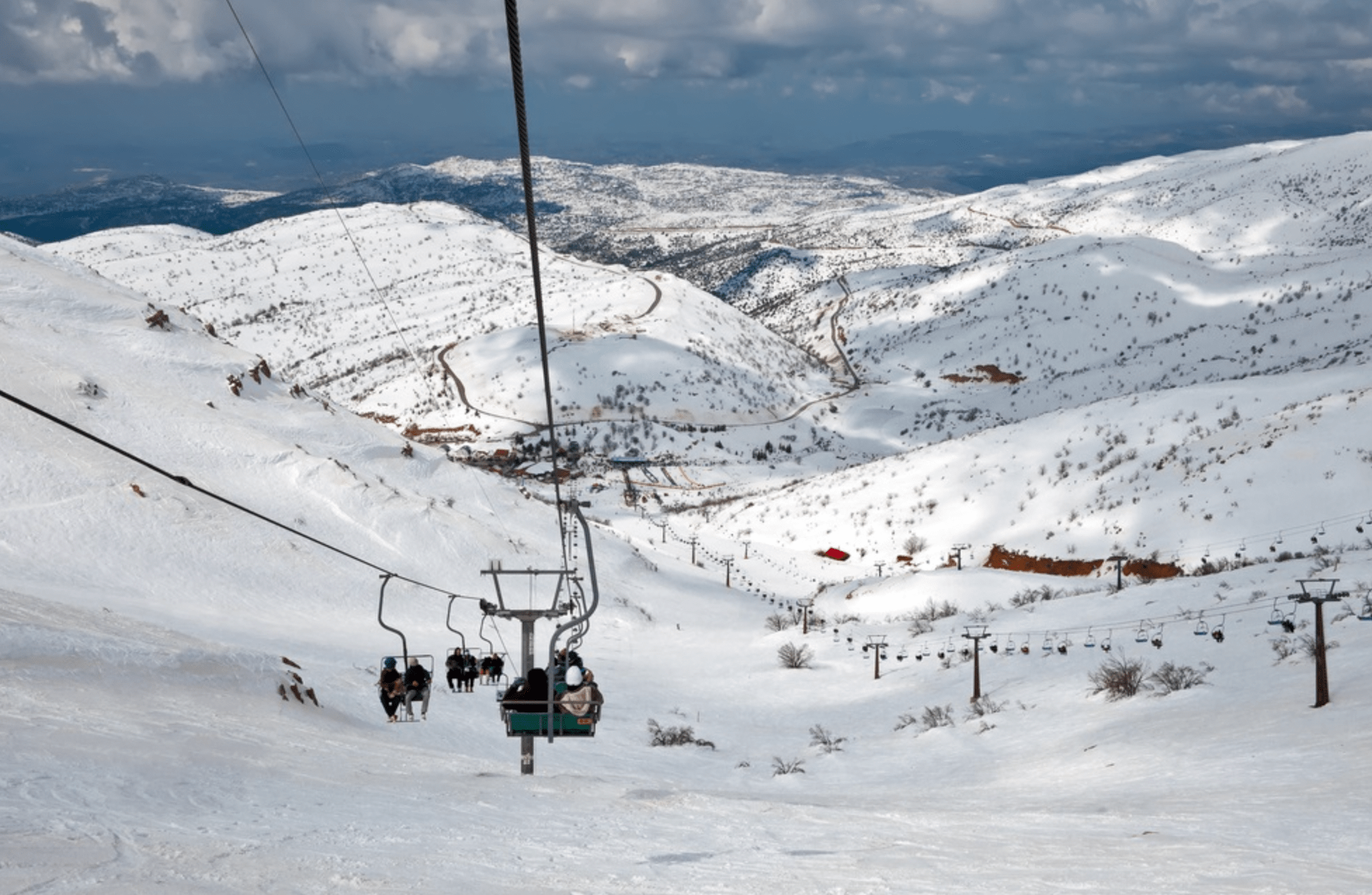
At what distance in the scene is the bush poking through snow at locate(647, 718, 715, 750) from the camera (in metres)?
24.8

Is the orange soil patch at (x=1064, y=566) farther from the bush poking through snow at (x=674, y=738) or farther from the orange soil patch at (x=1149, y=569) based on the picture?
the bush poking through snow at (x=674, y=738)

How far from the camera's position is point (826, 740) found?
82.7 ft

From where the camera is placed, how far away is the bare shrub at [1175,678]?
76.8ft

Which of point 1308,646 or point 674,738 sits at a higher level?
point 1308,646

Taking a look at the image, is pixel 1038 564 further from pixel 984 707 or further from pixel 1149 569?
pixel 984 707

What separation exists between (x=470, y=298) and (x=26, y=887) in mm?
161701

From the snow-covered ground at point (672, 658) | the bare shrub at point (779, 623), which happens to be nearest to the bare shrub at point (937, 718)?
the snow-covered ground at point (672, 658)

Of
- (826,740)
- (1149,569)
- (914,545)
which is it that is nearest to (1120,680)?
(826,740)

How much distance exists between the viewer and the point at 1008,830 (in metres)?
12.7

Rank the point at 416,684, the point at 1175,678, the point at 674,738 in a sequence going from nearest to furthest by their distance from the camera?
the point at 416,684 < the point at 1175,678 < the point at 674,738

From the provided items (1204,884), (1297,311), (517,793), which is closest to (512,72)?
(1204,884)

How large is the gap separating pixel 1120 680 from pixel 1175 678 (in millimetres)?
1117

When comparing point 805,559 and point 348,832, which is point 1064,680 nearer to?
point 348,832

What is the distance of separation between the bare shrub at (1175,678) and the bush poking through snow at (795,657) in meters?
12.3
